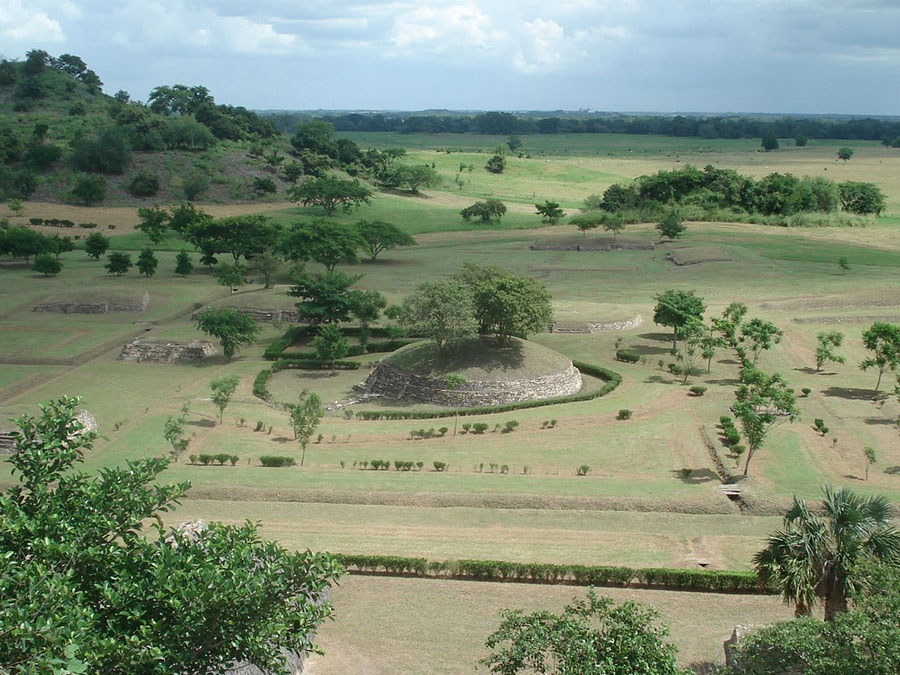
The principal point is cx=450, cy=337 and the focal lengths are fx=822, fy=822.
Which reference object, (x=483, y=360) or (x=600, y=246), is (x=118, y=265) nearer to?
(x=483, y=360)

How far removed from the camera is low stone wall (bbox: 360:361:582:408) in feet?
163

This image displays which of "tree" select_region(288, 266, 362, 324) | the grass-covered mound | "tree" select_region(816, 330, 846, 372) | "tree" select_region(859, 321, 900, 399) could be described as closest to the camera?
"tree" select_region(859, 321, 900, 399)

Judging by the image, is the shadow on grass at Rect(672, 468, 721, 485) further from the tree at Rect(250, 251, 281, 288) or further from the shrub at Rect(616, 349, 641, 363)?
the tree at Rect(250, 251, 281, 288)

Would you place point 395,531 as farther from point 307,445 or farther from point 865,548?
point 865,548

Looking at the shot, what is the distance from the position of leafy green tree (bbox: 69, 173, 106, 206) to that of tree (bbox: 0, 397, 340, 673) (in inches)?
4670

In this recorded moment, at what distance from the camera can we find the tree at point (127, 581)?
14.2 metres

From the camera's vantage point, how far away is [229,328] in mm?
58344

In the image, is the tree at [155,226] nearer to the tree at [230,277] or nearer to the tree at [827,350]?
the tree at [230,277]

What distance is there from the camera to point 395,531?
30.8 m

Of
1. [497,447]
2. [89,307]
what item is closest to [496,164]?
[89,307]

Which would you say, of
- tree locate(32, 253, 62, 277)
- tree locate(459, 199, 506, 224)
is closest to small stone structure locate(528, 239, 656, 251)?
tree locate(459, 199, 506, 224)

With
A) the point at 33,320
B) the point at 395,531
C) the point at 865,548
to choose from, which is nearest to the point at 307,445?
the point at 395,531

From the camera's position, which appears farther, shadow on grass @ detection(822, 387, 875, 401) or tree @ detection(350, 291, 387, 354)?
tree @ detection(350, 291, 387, 354)

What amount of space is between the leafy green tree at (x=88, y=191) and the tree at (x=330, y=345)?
275 ft
